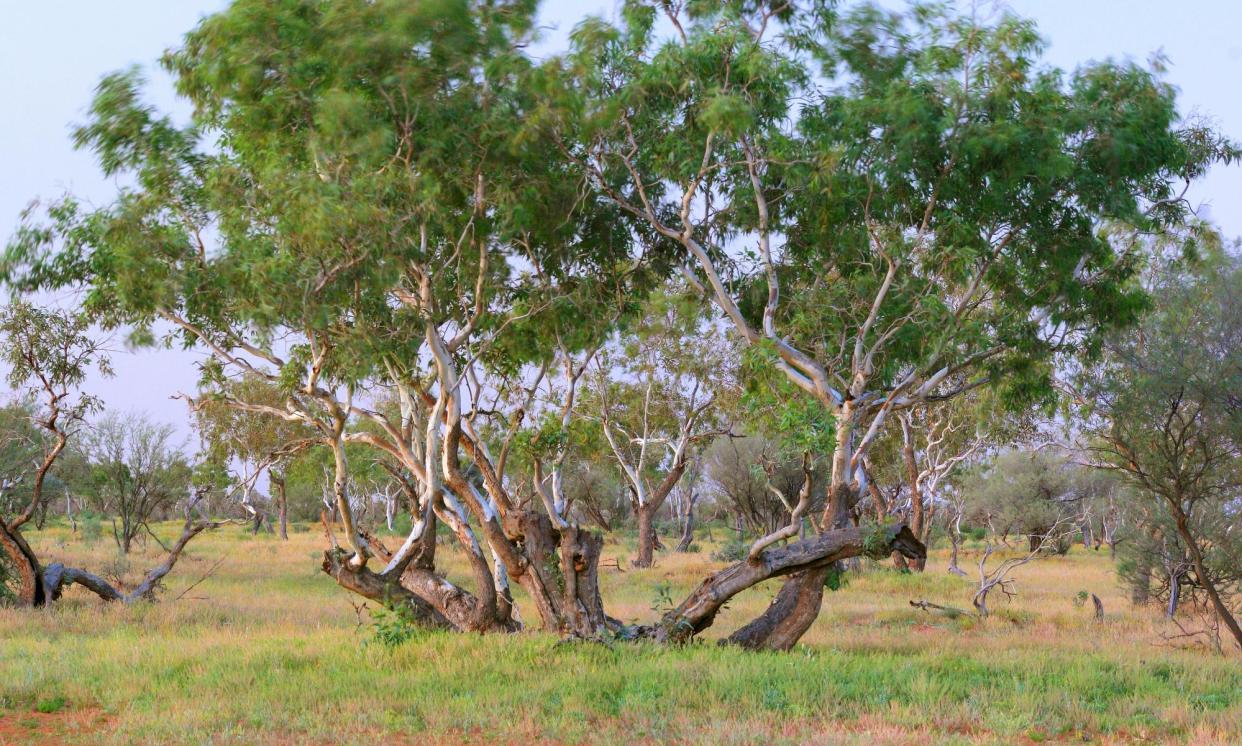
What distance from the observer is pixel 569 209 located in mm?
14633

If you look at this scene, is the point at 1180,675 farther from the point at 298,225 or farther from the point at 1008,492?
the point at 1008,492

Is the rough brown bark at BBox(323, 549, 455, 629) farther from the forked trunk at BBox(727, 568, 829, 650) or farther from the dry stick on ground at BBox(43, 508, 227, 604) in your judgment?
the dry stick on ground at BBox(43, 508, 227, 604)

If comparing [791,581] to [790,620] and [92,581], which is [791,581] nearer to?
[790,620]

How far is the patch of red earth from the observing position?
30.3ft

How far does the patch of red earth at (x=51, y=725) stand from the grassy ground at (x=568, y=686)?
3cm

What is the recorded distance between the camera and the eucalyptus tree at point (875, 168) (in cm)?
1348

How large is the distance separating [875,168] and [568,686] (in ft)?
25.0

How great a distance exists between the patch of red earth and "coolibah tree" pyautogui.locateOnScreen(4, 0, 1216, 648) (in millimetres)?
3944

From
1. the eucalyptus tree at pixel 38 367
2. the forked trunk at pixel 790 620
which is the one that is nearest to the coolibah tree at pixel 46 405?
the eucalyptus tree at pixel 38 367

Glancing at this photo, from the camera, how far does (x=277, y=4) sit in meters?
12.8

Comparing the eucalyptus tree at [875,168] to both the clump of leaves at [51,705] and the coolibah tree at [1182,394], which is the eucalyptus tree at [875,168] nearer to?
the coolibah tree at [1182,394]

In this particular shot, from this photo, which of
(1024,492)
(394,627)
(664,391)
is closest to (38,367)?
(394,627)

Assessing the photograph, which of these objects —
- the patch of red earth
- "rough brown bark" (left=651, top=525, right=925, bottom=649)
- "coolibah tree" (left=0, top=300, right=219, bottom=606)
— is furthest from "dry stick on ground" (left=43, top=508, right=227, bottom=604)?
"rough brown bark" (left=651, top=525, right=925, bottom=649)

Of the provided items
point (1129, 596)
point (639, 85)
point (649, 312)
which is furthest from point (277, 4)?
point (1129, 596)
